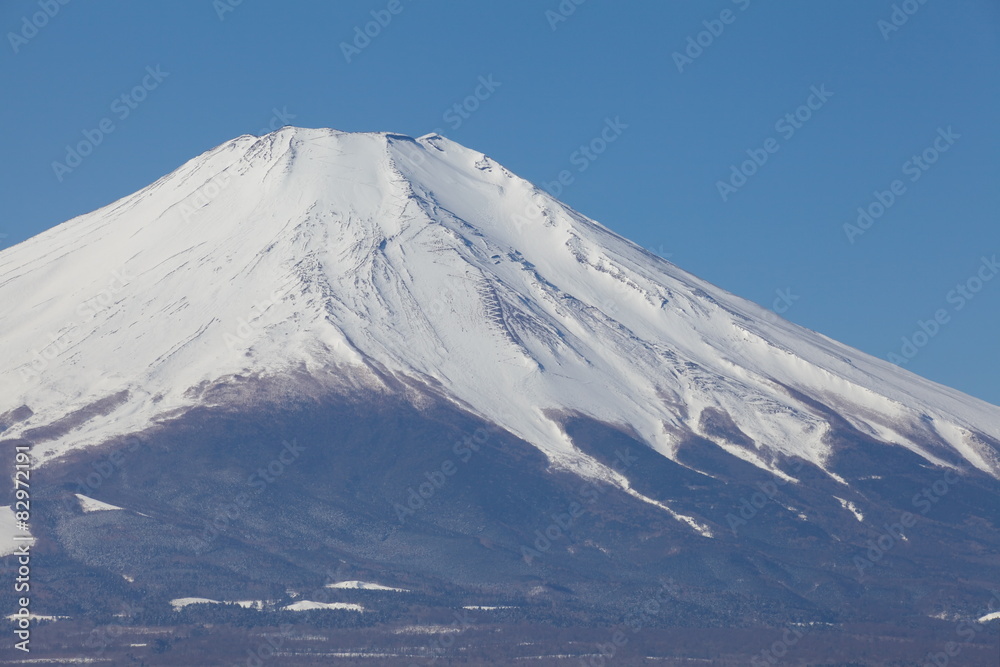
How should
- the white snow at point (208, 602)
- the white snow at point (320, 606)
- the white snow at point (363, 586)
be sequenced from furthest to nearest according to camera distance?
1. the white snow at point (363, 586)
2. the white snow at point (320, 606)
3. the white snow at point (208, 602)

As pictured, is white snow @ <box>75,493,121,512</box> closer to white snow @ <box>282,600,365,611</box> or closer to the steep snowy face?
the steep snowy face

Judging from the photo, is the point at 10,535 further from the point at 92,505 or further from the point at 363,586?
the point at 363,586

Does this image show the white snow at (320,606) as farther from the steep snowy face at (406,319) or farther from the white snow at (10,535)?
the steep snowy face at (406,319)

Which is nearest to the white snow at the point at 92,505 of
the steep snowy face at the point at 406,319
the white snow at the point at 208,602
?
the steep snowy face at the point at 406,319

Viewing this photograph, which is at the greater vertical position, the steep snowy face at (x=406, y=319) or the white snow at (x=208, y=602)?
the steep snowy face at (x=406, y=319)

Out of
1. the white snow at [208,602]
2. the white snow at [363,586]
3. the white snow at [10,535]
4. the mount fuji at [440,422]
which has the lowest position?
the white snow at [10,535]
